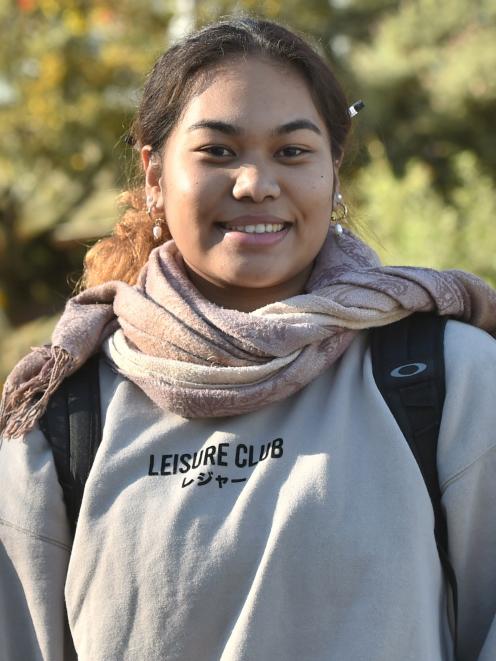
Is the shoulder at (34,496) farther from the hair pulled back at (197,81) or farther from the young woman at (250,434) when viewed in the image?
the hair pulled back at (197,81)

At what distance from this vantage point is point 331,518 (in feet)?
6.21

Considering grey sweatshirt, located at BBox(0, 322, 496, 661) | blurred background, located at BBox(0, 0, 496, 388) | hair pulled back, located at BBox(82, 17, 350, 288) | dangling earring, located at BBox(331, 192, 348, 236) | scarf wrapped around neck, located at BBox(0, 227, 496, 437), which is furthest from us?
blurred background, located at BBox(0, 0, 496, 388)

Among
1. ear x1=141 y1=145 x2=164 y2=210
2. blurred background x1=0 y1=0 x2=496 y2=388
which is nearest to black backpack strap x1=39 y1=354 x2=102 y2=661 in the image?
ear x1=141 y1=145 x2=164 y2=210

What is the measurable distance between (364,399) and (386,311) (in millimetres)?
174

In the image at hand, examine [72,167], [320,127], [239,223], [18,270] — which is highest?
[320,127]

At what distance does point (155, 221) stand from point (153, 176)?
0.41ft

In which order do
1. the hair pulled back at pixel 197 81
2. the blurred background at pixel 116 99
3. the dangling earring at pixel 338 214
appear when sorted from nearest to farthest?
the hair pulled back at pixel 197 81 < the dangling earring at pixel 338 214 < the blurred background at pixel 116 99

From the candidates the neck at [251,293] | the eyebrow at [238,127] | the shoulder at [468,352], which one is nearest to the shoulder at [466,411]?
the shoulder at [468,352]

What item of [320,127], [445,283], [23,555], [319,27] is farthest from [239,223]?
[319,27]

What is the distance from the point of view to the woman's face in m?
2.08

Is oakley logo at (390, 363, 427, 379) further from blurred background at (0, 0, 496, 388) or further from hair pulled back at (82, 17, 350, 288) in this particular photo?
blurred background at (0, 0, 496, 388)

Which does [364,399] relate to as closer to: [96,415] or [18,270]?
[96,415]

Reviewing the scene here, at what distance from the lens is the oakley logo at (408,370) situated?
1.95 m

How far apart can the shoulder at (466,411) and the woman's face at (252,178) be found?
40 centimetres
